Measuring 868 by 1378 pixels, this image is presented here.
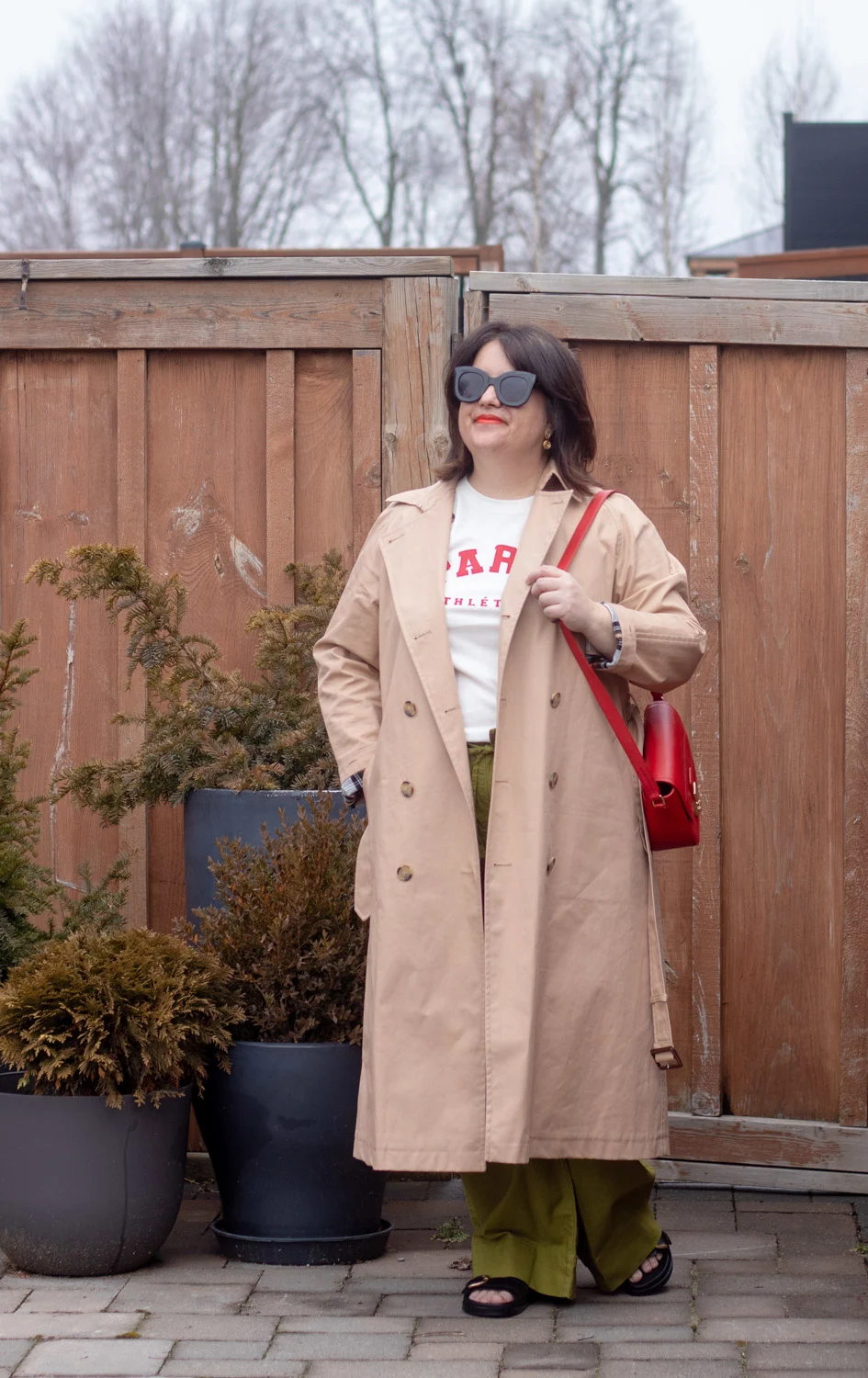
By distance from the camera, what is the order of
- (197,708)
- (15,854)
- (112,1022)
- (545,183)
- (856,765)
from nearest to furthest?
(112,1022)
(15,854)
(197,708)
(856,765)
(545,183)

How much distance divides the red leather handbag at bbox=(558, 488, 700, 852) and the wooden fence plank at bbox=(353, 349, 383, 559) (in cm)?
123

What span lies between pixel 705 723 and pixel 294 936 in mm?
1385

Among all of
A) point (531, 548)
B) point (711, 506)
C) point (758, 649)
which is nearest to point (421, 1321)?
point (531, 548)

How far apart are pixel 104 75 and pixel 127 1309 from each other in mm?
29162

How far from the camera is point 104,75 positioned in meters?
29.1

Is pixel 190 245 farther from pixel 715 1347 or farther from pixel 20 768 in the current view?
pixel 715 1347

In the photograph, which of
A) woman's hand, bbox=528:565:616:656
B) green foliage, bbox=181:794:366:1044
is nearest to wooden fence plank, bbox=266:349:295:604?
green foliage, bbox=181:794:366:1044

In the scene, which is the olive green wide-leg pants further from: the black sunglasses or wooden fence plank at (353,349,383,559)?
wooden fence plank at (353,349,383,559)

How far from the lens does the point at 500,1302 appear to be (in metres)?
3.31

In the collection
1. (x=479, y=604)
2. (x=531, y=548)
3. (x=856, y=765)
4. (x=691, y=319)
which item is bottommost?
(x=856, y=765)

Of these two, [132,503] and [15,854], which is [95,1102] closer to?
[15,854]

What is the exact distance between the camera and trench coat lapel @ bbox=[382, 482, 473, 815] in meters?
3.26

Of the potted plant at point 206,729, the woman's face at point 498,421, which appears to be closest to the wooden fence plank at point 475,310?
the potted plant at point 206,729

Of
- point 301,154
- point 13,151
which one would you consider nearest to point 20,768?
point 301,154
